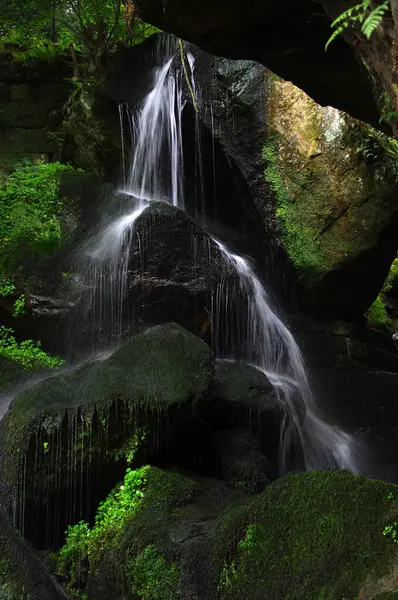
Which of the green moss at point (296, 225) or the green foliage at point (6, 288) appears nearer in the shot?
the green foliage at point (6, 288)

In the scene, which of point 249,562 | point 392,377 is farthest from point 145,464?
point 392,377

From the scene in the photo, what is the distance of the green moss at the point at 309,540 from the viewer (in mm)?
3609

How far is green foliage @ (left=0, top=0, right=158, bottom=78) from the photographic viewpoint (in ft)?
42.1

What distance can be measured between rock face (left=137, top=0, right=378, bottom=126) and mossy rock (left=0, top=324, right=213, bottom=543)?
3.12 meters

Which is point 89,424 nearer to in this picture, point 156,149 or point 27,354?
point 27,354

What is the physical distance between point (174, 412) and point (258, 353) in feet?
11.8

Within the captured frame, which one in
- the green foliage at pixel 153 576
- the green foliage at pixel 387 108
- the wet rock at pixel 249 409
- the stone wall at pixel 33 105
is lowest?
the green foliage at pixel 153 576

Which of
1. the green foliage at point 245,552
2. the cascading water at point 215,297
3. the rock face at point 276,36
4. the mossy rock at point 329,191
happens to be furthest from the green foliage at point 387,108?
the mossy rock at point 329,191

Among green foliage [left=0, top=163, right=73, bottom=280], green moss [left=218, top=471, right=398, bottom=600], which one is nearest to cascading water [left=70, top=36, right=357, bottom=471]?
green foliage [left=0, top=163, right=73, bottom=280]

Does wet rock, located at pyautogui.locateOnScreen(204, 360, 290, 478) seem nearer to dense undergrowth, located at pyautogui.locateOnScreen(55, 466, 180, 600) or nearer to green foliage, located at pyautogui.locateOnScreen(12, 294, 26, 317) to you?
dense undergrowth, located at pyautogui.locateOnScreen(55, 466, 180, 600)

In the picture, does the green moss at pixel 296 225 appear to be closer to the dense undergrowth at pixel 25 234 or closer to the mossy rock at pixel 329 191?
the mossy rock at pixel 329 191

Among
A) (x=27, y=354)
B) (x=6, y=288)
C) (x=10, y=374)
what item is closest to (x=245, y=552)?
(x=10, y=374)

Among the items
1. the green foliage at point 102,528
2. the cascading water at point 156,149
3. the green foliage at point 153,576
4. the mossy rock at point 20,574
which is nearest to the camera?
the mossy rock at point 20,574

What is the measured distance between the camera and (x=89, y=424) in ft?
19.5
